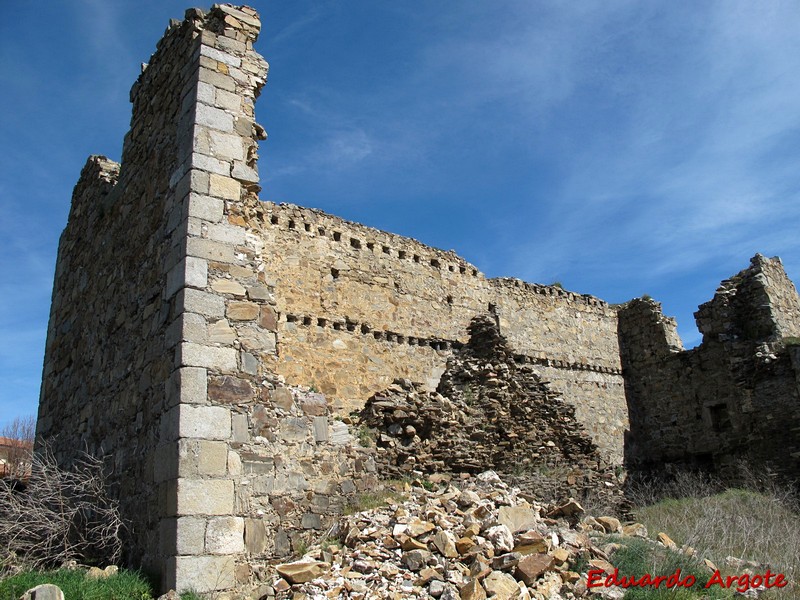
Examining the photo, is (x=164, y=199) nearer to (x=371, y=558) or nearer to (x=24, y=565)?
(x=24, y=565)

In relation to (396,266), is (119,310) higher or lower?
lower

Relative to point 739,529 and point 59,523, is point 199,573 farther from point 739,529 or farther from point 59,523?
point 739,529

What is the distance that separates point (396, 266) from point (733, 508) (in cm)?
799

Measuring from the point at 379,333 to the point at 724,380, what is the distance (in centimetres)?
858

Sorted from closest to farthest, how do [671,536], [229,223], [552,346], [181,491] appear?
[181,491], [229,223], [671,536], [552,346]

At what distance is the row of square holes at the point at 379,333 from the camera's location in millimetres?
13500

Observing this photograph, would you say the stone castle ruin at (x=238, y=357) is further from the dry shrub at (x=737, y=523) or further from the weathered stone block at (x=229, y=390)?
the dry shrub at (x=737, y=523)

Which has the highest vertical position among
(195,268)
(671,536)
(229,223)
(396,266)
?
(396,266)

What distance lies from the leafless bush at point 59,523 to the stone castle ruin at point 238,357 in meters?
0.27

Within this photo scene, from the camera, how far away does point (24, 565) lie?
6.18 metres

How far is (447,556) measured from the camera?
19.6 feet

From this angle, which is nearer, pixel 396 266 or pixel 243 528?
pixel 243 528

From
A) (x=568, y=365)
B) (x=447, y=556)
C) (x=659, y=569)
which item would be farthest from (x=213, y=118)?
(x=568, y=365)

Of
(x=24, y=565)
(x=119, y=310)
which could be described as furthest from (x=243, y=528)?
(x=119, y=310)
